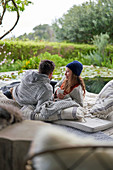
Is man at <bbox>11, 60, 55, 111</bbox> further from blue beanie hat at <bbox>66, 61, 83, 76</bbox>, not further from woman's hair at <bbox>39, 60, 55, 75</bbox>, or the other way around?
Result: blue beanie hat at <bbox>66, 61, 83, 76</bbox>

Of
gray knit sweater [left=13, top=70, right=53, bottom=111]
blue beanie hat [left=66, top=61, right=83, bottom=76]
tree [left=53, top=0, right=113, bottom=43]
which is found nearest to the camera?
gray knit sweater [left=13, top=70, right=53, bottom=111]

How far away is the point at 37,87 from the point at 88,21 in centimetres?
1390

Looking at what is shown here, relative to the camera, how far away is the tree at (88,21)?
635 inches

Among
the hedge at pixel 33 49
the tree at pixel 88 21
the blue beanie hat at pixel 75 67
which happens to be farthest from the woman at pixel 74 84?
the tree at pixel 88 21

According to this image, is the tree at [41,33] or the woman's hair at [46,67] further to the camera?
the tree at [41,33]

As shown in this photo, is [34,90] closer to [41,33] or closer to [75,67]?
[75,67]

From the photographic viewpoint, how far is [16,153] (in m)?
1.02

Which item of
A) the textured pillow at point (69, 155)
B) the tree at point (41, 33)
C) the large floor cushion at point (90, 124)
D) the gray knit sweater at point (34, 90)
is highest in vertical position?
the tree at point (41, 33)

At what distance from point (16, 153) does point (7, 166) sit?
9 cm

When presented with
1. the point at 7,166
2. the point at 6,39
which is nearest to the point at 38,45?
the point at 6,39

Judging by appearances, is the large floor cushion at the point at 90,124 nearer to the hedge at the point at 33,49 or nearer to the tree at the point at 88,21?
the hedge at the point at 33,49

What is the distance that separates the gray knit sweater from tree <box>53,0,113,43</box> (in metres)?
13.3

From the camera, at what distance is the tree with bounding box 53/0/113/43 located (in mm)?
16125

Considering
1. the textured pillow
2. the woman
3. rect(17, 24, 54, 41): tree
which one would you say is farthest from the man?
rect(17, 24, 54, 41): tree
